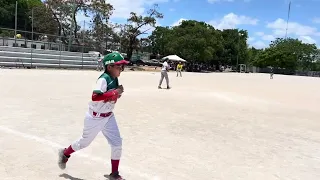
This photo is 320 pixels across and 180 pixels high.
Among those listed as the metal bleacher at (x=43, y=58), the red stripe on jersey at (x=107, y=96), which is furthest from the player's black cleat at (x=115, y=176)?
the metal bleacher at (x=43, y=58)

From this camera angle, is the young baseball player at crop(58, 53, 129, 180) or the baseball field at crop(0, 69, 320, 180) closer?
the young baseball player at crop(58, 53, 129, 180)

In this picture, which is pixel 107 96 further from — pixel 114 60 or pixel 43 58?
pixel 43 58

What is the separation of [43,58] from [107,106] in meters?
33.2

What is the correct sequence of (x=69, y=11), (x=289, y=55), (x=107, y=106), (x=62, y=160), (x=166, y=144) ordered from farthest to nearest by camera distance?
(x=289, y=55), (x=69, y=11), (x=166, y=144), (x=62, y=160), (x=107, y=106)

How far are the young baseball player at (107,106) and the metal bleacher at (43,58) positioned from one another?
2886 cm

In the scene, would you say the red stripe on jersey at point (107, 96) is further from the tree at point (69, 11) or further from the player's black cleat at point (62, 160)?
the tree at point (69, 11)

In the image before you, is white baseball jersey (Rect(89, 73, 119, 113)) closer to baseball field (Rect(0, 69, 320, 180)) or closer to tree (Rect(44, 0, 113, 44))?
baseball field (Rect(0, 69, 320, 180))

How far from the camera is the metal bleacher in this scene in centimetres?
3234

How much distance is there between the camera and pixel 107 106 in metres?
4.57

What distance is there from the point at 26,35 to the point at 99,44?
10.3 m

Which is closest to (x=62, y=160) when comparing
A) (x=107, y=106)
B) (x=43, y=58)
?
(x=107, y=106)

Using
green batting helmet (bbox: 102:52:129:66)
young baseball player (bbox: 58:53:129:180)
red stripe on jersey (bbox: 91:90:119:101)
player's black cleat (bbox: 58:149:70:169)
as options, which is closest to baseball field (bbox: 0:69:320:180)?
player's black cleat (bbox: 58:149:70:169)

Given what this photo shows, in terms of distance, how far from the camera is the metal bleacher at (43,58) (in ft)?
106

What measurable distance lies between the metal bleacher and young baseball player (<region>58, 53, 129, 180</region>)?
2886 cm
